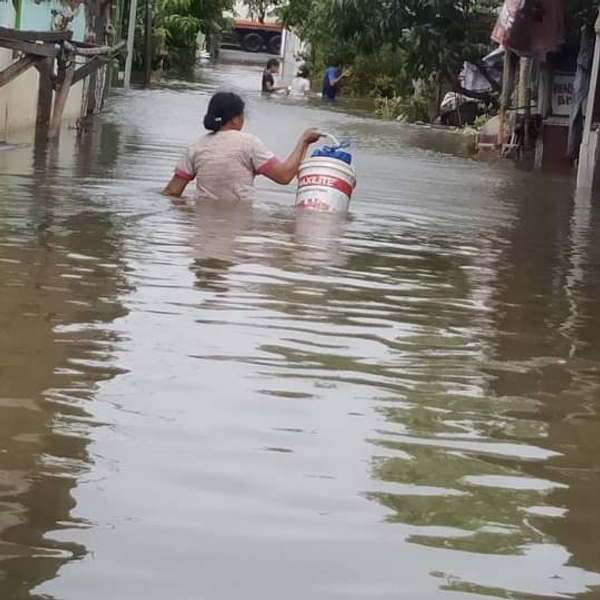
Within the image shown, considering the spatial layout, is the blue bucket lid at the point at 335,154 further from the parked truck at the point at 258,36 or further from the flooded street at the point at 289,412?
the parked truck at the point at 258,36

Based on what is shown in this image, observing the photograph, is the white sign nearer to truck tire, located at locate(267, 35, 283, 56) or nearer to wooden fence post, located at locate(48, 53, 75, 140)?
wooden fence post, located at locate(48, 53, 75, 140)

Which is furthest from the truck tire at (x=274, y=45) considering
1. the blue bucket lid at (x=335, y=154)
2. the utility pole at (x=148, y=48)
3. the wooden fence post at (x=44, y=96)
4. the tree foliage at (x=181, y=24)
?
the blue bucket lid at (x=335, y=154)

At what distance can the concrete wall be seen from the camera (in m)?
16.5

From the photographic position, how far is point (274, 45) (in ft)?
242

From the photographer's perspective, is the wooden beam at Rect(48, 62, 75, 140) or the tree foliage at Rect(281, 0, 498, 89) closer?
the wooden beam at Rect(48, 62, 75, 140)

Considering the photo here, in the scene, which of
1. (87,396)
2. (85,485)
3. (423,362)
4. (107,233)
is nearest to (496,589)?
(85,485)

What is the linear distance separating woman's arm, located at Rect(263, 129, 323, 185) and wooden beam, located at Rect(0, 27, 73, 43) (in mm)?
5246

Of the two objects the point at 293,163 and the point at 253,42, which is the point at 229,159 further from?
the point at 253,42

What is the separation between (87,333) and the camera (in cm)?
566

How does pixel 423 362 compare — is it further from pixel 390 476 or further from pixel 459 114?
pixel 459 114

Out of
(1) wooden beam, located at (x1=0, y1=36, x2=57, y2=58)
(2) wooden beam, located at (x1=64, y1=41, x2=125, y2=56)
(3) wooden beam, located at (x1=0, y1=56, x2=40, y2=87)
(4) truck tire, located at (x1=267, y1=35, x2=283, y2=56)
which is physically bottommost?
(3) wooden beam, located at (x1=0, y1=56, x2=40, y2=87)

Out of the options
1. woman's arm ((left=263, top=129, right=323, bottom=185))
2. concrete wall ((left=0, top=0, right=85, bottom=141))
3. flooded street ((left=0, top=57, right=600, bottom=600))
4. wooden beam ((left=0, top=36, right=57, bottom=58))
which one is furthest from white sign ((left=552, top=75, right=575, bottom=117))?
flooded street ((left=0, top=57, right=600, bottom=600))

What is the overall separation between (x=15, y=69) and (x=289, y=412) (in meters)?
11.0

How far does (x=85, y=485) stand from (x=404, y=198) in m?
9.62
